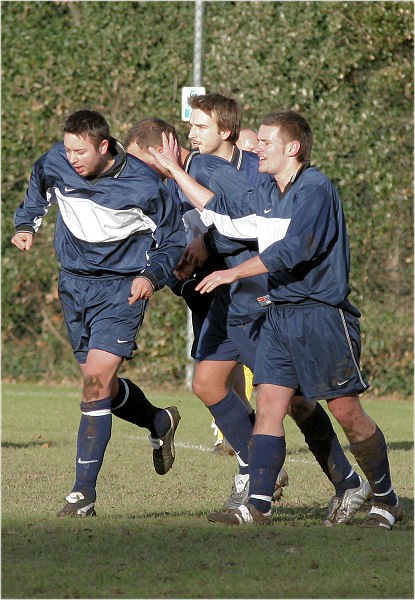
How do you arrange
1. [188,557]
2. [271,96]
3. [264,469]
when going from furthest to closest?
[271,96] < [264,469] < [188,557]

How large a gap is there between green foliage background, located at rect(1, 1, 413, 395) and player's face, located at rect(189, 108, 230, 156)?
235 inches

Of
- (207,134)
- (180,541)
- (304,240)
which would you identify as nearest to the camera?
(180,541)

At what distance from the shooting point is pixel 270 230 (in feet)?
17.3

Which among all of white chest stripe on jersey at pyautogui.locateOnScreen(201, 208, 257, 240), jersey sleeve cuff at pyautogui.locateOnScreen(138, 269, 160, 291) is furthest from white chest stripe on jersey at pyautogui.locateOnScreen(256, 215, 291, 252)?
jersey sleeve cuff at pyautogui.locateOnScreen(138, 269, 160, 291)

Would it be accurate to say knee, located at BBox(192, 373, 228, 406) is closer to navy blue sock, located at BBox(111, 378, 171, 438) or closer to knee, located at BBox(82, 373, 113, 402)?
navy blue sock, located at BBox(111, 378, 171, 438)

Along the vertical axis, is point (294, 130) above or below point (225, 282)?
above

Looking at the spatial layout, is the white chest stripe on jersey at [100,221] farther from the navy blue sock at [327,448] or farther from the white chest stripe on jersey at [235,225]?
the navy blue sock at [327,448]

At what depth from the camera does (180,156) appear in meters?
6.27

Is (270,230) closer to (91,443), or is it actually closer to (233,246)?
(233,246)

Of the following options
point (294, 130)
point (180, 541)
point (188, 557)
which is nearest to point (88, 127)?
point (294, 130)

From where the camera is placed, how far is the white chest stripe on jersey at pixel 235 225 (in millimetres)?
5527

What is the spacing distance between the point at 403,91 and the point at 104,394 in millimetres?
7743

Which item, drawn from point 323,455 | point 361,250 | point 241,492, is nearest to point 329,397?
point 323,455

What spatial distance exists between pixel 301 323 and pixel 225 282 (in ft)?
1.33
